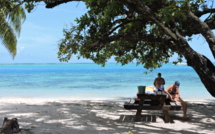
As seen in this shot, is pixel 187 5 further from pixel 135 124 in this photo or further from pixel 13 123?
pixel 13 123

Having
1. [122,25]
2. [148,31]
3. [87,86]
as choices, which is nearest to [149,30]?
[148,31]

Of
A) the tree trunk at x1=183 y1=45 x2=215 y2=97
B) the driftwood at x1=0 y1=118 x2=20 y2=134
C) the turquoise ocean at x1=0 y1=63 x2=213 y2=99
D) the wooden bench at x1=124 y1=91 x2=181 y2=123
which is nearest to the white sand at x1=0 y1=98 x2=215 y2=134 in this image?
the driftwood at x1=0 y1=118 x2=20 y2=134

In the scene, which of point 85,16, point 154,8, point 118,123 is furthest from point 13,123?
point 154,8

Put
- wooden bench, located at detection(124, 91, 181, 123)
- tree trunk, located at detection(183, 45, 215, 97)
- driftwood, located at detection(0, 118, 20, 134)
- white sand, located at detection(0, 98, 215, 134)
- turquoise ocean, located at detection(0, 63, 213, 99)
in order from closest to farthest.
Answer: tree trunk, located at detection(183, 45, 215, 97) → driftwood, located at detection(0, 118, 20, 134) → white sand, located at detection(0, 98, 215, 134) → wooden bench, located at detection(124, 91, 181, 123) → turquoise ocean, located at detection(0, 63, 213, 99)

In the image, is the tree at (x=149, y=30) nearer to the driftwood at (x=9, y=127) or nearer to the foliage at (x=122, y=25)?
the foliage at (x=122, y=25)

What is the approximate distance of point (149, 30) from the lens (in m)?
9.71

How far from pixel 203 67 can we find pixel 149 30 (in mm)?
4287

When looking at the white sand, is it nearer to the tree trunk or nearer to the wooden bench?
the wooden bench

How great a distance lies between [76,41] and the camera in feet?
26.2

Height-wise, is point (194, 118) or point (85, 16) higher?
point (85, 16)

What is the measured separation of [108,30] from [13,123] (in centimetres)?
360

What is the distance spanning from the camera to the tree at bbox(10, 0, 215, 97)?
578 centimetres

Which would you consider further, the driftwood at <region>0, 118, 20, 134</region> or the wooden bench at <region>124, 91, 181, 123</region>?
the wooden bench at <region>124, 91, 181, 123</region>

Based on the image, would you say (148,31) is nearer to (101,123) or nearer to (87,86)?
(101,123)
